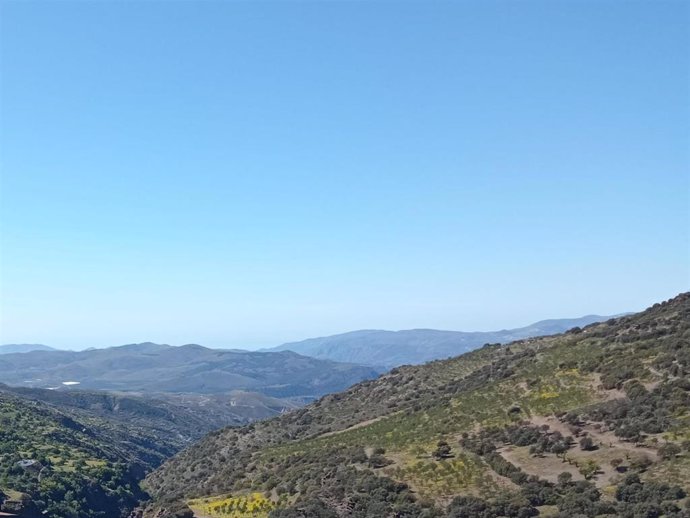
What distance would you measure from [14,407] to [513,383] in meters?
81.1

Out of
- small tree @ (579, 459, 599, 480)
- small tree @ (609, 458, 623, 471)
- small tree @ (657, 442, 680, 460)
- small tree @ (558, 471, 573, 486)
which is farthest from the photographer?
small tree @ (579, 459, 599, 480)

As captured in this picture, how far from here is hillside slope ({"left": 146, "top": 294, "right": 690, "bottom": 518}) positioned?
32.8 m

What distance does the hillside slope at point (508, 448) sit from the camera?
32812 mm

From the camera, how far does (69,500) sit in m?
55.3

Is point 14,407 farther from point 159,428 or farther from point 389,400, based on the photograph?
point 159,428

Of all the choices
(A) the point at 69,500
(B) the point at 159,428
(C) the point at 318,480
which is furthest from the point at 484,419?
(B) the point at 159,428

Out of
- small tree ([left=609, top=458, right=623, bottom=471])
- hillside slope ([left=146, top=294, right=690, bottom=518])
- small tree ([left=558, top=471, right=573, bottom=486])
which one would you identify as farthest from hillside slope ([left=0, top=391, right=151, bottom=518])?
small tree ([left=609, top=458, right=623, bottom=471])

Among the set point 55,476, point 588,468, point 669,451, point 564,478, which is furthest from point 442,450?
point 55,476

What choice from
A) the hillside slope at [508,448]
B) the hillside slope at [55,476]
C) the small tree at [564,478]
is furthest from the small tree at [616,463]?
the hillside slope at [55,476]

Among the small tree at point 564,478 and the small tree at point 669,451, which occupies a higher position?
the small tree at point 669,451

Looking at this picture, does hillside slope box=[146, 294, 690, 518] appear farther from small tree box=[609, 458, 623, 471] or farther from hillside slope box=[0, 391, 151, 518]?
hillside slope box=[0, 391, 151, 518]

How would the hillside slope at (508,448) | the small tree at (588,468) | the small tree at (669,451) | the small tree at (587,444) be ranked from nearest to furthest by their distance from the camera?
the small tree at (669,451) → the hillside slope at (508,448) → the small tree at (588,468) → the small tree at (587,444)

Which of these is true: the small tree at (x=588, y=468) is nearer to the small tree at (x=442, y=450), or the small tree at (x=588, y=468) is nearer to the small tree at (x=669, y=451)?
the small tree at (x=669, y=451)

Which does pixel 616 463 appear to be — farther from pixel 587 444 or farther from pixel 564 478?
pixel 587 444
